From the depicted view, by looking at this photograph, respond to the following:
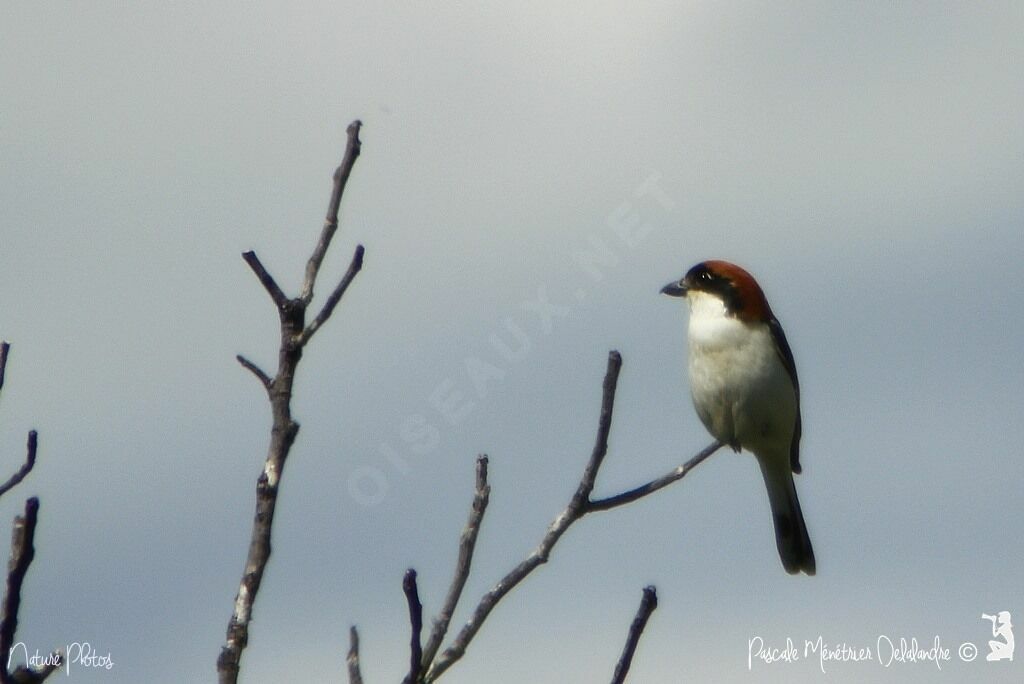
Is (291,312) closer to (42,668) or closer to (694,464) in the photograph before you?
(42,668)

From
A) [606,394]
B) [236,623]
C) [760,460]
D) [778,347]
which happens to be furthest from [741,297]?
[236,623]

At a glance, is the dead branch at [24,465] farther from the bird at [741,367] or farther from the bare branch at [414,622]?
the bird at [741,367]

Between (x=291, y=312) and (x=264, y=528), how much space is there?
60cm

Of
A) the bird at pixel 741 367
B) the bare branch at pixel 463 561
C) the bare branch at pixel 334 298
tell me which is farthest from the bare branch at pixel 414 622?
the bird at pixel 741 367

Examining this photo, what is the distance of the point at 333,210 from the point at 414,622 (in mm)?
1135

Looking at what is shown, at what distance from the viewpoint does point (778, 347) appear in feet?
30.8

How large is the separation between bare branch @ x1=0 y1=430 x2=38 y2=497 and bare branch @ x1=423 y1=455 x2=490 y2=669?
115 cm

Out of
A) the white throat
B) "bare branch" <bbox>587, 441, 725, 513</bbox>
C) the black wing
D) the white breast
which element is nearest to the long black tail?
the black wing

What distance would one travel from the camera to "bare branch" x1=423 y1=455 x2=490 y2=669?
3338 millimetres

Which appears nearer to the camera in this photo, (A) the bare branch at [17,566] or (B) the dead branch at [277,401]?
(A) the bare branch at [17,566]

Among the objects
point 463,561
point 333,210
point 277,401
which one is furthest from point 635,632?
point 333,210

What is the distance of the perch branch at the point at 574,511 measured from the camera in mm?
3417

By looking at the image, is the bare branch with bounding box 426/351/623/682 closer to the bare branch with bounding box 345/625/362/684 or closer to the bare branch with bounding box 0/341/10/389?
the bare branch with bounding box 345/625/362/684

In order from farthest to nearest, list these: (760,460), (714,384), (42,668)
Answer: (760,460) < (714,384) < (42,668)
